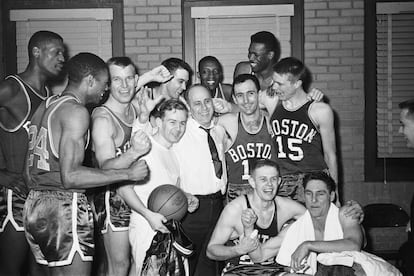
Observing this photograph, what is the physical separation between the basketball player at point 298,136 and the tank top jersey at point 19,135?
1694 mm

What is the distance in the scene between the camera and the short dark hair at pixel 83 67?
3.24 meters

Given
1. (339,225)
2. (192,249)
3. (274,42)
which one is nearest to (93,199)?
(192,249)

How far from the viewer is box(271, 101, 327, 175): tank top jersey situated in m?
3.92

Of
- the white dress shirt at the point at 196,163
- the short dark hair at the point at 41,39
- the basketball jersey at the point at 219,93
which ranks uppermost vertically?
the short dark hair at the point at 41,39

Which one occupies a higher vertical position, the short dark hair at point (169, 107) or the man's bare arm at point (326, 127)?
the short dark hair at point (169, 107)

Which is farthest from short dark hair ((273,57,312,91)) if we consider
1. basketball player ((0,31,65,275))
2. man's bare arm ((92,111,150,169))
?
basketball player ((0,31,65,275))

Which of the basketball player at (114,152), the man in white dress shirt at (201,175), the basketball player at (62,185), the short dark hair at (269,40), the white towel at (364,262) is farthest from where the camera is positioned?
the short dark hair at (269,40)

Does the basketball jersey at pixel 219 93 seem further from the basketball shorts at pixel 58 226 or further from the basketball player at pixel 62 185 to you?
the basketball shorts at pixel 58 226

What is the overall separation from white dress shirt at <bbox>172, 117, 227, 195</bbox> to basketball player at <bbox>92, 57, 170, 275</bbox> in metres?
0.38

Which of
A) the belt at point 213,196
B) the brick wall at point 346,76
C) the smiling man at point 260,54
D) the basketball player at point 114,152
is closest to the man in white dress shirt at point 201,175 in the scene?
the belt at point 213,196

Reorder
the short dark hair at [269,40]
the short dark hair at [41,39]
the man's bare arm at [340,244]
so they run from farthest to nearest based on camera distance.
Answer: the short dark hair at [269,40] < the short dark hair at [41,39] < the man's bare arm at [340,244]

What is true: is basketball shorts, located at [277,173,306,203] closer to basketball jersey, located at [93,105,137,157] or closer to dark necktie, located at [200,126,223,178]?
dark necktie, located at [200,126,223,178]

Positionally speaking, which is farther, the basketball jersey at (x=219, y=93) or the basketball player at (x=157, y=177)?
the basketball jersey at (x=219, y=93)

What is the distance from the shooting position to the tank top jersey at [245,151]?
393cm
